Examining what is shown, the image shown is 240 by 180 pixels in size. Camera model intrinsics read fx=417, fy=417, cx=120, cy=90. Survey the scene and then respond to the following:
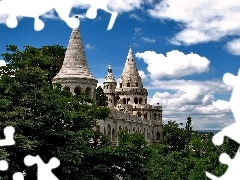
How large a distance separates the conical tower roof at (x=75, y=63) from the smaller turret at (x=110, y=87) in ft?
103

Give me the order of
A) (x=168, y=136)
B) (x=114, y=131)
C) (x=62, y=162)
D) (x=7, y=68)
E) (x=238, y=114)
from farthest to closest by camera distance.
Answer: (x=168, y=136) → (x=114, y=131) → (x=7, y=68) → (x=62, y=162) → (x=238, y=114)

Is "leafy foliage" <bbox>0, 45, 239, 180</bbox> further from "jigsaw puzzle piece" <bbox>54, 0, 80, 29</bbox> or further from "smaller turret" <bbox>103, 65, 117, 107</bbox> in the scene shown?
"smaller turret" <bbox>103, 65, 117, 107</bbox>

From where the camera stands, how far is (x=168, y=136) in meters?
49.2

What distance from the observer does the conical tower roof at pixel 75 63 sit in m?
20.2

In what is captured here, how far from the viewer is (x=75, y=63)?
20578 mm

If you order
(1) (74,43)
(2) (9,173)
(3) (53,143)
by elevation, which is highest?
(1) (74,43)

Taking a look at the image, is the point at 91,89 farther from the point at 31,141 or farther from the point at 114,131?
the point at 31,141

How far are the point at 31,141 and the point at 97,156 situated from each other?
2.52 m

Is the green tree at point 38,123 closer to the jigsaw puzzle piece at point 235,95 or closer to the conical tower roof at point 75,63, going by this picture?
the jigsaw puzzle piece at point 235,95

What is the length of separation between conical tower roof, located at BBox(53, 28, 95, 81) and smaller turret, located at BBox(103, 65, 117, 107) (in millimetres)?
31456

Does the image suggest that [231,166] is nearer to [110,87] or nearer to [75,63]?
[75,63]

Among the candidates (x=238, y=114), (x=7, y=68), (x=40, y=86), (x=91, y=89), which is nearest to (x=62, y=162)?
(x=40, y=86)

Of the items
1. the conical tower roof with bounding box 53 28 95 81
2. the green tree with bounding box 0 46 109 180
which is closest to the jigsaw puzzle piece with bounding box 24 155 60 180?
the green tree with bounding box 0 46 109 180

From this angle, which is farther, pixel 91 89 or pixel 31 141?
pixel 91 89
